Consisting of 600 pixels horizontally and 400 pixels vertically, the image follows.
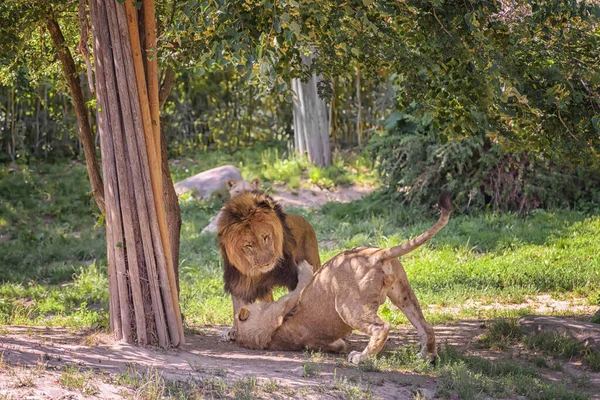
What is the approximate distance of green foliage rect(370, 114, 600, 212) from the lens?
11664mm

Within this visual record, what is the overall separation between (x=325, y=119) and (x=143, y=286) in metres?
10.9

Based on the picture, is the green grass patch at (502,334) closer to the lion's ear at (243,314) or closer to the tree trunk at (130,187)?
the lion's ear at (243,314)

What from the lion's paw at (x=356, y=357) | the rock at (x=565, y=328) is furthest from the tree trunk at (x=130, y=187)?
the rock at (x=565, y=328)

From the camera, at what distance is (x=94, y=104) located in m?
6.77

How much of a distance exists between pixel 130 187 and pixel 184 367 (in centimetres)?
142

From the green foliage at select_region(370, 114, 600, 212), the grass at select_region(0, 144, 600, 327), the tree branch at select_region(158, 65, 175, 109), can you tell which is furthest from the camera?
the green foliage at select_region(370, 114, 600, 212)

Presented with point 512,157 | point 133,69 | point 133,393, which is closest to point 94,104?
point 133,69

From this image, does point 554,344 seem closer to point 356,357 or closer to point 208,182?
point 356,357

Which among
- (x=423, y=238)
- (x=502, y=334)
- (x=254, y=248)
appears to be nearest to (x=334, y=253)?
(x=502, y=334)

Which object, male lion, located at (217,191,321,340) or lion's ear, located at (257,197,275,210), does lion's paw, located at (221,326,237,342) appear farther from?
lion's ear, located at (257,197,275,210)

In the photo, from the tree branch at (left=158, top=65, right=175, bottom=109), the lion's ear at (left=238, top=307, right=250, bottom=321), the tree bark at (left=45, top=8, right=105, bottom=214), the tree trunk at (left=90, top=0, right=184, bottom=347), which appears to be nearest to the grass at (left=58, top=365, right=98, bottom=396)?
the tree trunk at (left=90, top=0, right=184, bottom=347)

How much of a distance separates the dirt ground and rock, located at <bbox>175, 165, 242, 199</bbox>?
8017mm

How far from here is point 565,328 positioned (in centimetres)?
667

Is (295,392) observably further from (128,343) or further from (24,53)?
(24,53)
